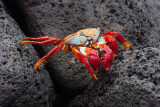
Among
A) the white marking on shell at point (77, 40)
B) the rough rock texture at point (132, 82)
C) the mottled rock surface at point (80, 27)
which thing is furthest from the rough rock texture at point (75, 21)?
the rough rock texture at point (132, 82)

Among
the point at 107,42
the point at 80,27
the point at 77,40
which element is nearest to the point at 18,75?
the point at 77,40

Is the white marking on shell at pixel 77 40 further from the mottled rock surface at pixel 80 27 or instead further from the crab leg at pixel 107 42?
the mottled rock surface at pixel 80 27

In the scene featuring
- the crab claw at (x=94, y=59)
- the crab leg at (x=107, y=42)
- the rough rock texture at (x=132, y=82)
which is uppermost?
the crab leg at (x=107, y=42)

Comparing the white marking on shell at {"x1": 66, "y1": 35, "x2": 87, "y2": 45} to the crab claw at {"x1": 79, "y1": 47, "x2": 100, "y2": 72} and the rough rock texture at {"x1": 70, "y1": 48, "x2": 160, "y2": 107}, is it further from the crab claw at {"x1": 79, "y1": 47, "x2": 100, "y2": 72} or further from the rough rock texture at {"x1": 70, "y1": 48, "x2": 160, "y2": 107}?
the rough rock texture at {"x1": 70, "y1": 48, "x2": 160, "y2": 107}

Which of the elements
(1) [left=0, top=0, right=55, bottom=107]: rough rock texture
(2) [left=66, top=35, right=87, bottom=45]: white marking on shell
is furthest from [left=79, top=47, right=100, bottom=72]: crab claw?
(1) [left=0, top=0, right=55, bottom=107]: rough rock texture

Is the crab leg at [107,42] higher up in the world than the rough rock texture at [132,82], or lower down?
higher up
